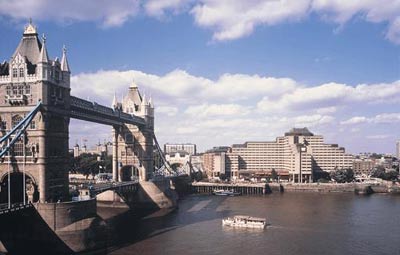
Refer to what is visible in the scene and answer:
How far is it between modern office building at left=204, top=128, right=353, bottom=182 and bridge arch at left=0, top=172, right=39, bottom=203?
131446 millimetres

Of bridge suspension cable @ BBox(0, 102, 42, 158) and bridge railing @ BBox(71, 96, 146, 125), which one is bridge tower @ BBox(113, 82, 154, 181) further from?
bridge suspension cable @ BBox(0, 102, 42, 158)

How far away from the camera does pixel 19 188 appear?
63.5m

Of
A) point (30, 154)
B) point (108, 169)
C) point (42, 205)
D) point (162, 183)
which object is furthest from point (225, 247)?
point (108, 169)

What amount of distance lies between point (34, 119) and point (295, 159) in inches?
5252

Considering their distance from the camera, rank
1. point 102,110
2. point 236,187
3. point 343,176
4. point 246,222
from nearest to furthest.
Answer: point 246,222 → point 102,110 → point 236,187 → point 343,176

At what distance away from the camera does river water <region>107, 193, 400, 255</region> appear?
61.4 meters

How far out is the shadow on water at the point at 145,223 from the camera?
213 ft

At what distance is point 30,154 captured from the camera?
61.0 meters

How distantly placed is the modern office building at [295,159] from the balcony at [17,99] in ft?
438

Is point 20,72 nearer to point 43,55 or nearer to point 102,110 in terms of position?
point 43,55

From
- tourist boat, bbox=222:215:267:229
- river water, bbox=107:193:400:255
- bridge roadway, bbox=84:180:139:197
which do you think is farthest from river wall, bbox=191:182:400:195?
tourist boat, bbox=222:215:267:229

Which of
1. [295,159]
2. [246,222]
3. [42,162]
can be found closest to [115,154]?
[246,222]

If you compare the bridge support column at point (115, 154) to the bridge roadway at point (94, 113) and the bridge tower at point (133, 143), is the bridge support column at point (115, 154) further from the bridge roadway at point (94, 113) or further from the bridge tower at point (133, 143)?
the bridge roadway at point (94, 113)

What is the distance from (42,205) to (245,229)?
3393 cm
